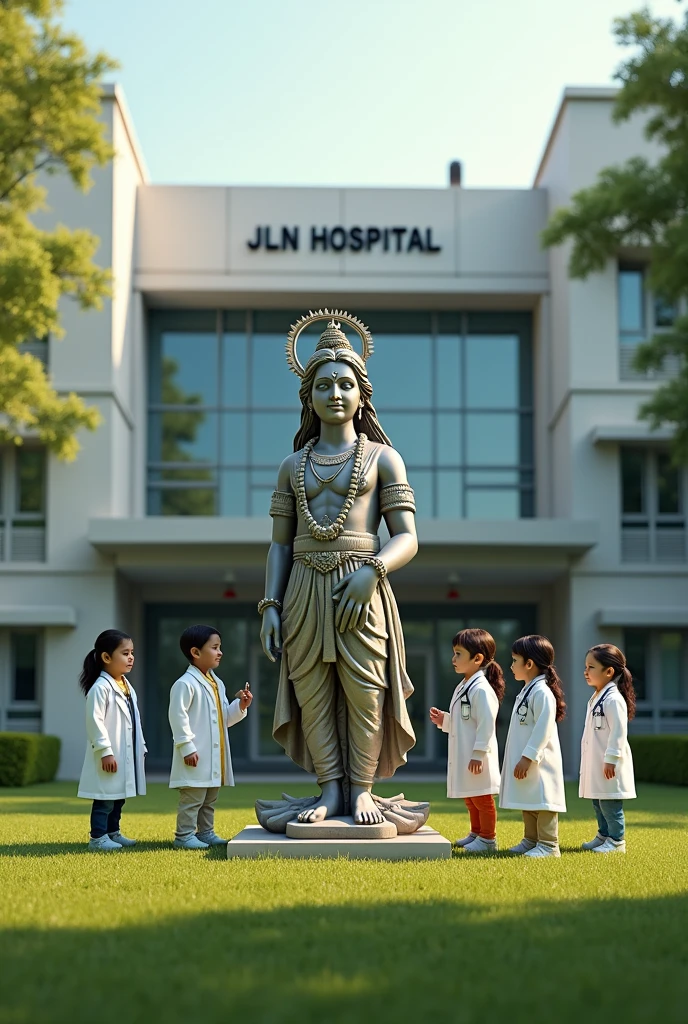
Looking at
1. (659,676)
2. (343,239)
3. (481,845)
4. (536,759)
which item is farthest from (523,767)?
(343,239)

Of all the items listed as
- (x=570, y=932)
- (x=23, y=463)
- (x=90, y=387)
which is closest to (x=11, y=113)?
(x=90, y=387)

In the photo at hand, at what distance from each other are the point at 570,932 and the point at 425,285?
2010cm

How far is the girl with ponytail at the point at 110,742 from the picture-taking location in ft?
24.8

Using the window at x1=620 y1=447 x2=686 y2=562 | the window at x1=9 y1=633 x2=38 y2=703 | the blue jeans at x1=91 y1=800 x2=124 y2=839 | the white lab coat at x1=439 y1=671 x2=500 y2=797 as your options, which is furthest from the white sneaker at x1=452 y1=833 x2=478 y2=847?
the window at x1=9 y1=633 x2=38 y2=703

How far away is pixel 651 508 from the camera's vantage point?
869 inches

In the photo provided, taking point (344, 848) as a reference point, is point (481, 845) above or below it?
below

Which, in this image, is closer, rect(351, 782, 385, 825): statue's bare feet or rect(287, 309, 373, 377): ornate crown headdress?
rect(351, 782, 385, 825): statue's bare feet

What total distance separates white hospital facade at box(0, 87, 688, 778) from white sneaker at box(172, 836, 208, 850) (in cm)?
1299

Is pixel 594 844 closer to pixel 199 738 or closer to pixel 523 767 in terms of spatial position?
pixel 523 767

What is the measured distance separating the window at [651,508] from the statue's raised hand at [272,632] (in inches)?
624

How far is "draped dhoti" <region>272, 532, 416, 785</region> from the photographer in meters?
6.95

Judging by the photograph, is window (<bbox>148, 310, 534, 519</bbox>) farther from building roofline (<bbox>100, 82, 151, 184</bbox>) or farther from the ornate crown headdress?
the ornate crown headdress

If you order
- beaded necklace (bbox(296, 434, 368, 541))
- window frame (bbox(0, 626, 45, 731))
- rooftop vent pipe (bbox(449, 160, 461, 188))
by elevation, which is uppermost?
rooftop vent pipe (bbox(449, 160, 461, 188))

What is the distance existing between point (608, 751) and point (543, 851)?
926 millimetres
